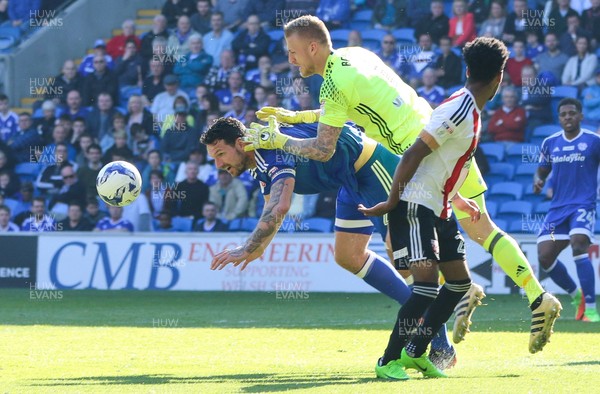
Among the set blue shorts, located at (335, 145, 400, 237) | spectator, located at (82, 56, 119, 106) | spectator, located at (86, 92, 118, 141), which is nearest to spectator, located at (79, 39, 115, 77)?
spectator, located at (82, 56, 119, 106)

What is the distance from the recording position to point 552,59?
17.5 metres

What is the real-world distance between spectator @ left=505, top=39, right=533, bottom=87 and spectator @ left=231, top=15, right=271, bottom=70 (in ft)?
14.4

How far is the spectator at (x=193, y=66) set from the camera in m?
19.8

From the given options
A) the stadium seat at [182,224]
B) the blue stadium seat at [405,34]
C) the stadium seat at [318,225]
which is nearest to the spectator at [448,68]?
the blue stadium seat at [405,34]

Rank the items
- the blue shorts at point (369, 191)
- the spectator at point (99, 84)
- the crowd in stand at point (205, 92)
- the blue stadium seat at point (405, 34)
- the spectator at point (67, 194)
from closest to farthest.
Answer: the blue shorts at point (369, 191), the crowd in stand at point (205, 92), the spectator at point (67, 194), the blue stadium seat at point (405, 34), the spectator at point (99, 84)

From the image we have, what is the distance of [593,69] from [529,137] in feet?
4.79

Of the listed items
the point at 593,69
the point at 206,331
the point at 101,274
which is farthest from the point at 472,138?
the point at 593,69

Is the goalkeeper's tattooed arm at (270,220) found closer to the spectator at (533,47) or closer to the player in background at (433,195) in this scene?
the player in background at (433,195)

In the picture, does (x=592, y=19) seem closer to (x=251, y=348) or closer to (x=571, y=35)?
(x=571, y=35)

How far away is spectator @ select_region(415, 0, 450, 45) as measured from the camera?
59.7 ft

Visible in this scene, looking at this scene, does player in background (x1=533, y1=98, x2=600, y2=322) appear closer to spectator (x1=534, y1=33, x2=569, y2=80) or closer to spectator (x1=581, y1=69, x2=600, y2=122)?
spectator (x1=581, y1=69, x2=600, y2=122)

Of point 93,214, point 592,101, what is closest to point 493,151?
point 592,101

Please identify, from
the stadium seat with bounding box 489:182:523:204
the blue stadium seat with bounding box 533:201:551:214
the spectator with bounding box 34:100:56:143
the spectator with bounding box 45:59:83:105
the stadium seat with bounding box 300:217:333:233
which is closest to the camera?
the blue stadium seat with bounding box 533:201:551:214

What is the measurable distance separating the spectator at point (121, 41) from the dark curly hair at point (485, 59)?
48.7 feet
